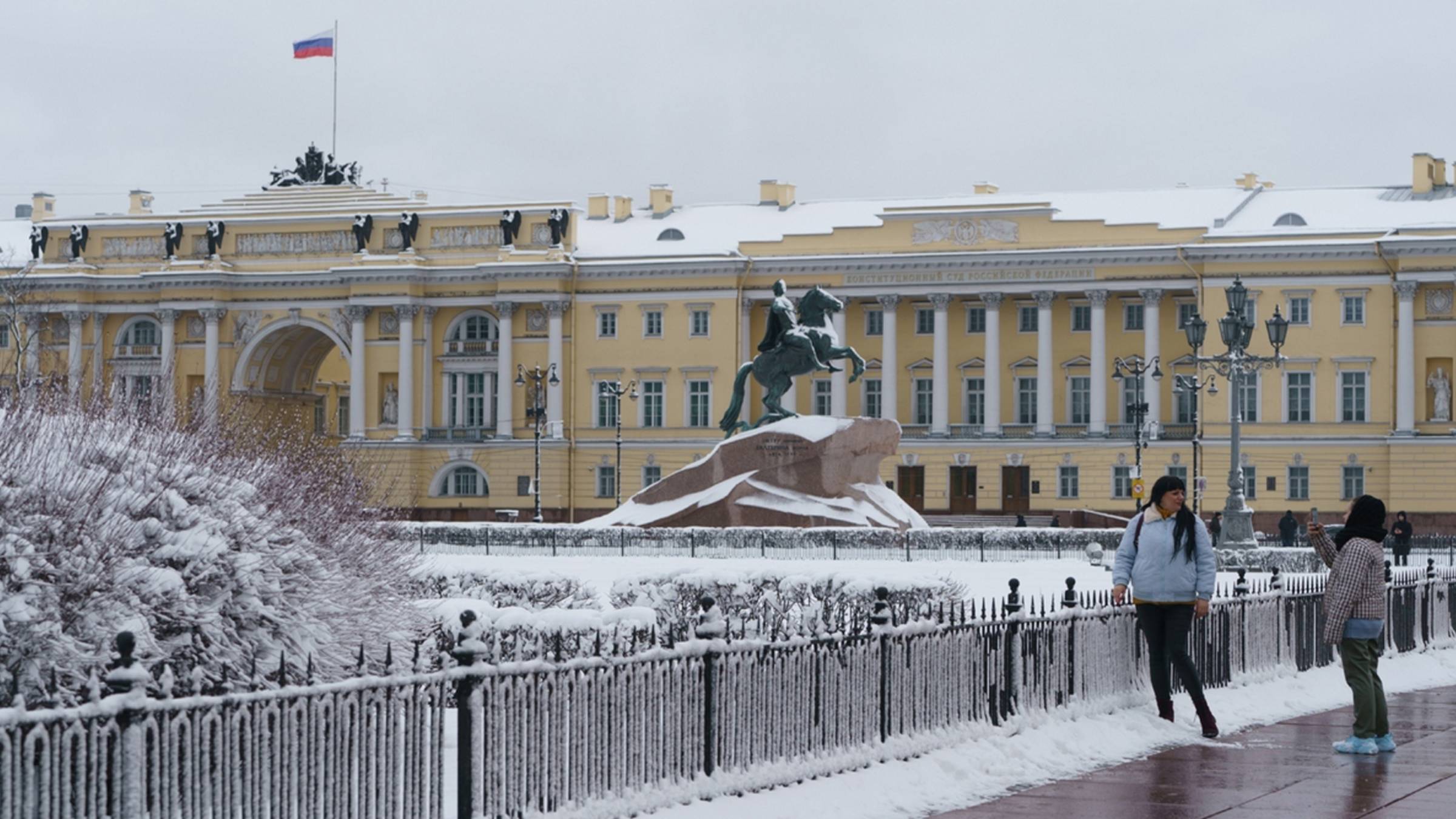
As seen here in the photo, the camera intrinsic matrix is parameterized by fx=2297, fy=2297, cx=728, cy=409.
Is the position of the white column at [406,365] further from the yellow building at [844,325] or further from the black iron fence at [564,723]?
the black iron fence at [564,723]

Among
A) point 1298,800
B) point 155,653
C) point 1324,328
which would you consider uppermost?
point 1324,328

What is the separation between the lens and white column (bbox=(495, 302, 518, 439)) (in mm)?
89312

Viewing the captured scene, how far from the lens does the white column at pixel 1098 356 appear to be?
83.8 meters

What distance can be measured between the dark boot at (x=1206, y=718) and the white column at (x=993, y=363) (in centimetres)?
6943

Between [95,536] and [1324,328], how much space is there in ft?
240

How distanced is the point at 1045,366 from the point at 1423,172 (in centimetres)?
1534

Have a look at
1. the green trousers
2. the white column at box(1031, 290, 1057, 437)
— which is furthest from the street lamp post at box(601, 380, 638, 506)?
the green trousers

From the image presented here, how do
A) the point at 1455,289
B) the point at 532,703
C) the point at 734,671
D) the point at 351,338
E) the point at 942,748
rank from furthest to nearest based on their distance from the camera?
the point at 351,338 < the point at 1455,289 < the point at 942,748 < the point at 734,671 < the point at 532,703

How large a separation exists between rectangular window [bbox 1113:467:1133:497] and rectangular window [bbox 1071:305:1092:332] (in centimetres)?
614

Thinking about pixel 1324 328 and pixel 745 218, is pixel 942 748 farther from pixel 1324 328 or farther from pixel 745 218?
Answer: pixel 745 218

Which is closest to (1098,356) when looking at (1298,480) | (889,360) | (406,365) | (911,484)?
(889,360)

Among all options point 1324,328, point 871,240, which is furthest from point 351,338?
point 1324,328

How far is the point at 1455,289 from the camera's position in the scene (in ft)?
259

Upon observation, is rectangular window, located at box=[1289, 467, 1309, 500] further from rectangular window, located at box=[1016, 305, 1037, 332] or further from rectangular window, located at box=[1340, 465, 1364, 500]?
rectangular window, located at box=[1016, 305, 1037, 332]
